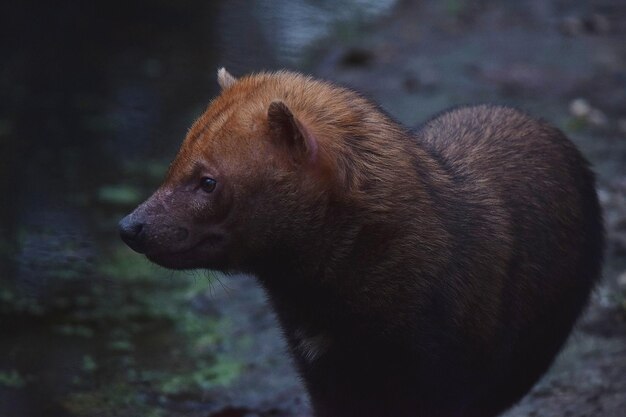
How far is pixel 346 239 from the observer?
397cm

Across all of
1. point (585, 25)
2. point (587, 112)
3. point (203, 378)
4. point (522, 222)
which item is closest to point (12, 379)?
point (203, 378)

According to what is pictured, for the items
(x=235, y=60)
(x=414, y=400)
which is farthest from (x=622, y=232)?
(x=235, y=60)

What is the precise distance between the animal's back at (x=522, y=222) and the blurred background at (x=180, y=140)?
54 centimetres

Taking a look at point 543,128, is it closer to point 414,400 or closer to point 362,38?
point 414,400

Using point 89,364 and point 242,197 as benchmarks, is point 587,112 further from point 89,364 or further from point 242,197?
point 242,197

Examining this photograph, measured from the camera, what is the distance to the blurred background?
19.0ft

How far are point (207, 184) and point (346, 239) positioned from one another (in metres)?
0.50

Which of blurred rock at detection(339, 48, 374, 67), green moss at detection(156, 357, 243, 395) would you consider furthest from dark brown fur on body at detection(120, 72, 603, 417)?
blurred rock at detection(339, 48, 374, 67)

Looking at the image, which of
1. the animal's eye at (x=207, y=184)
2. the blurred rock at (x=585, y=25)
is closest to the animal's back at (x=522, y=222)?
the animal's eye at (x=207, y=184)

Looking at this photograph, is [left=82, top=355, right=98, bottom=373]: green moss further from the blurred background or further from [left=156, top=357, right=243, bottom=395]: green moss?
[left=156, top=357, right=243, bottom=395]: green moss

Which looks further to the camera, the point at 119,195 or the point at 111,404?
the point at 119,195

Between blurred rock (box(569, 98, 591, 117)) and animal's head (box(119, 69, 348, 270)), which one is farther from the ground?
animal's head (box(119, 69, 348, 270))

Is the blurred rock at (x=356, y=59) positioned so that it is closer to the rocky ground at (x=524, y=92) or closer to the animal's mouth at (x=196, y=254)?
the rocky ground at (x=524, y=92)

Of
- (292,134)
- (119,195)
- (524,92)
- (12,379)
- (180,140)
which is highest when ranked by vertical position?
(292,134)
